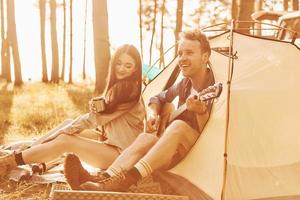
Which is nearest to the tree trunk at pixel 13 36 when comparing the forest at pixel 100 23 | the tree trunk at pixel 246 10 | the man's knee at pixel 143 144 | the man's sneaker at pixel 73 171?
the forest at pixel 100 23

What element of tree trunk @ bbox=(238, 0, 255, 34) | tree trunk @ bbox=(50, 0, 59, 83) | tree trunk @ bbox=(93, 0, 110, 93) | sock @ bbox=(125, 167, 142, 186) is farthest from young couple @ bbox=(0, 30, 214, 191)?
tree trunk @ bbox=(50, 0, 59, 83)

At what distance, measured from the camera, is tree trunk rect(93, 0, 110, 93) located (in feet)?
35.3

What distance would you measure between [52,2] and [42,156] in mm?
15896

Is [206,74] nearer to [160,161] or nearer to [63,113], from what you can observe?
[160,161]

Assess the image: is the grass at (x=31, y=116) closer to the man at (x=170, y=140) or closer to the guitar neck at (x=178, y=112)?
the man at (x=170, y=140)

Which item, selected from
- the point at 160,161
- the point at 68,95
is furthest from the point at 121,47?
the point at 68,95

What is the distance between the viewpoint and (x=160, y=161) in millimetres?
4043

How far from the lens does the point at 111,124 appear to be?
4.82 meters

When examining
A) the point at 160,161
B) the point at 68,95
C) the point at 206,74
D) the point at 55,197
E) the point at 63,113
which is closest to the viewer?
the point at 55,197

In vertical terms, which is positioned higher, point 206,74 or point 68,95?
point 206,74

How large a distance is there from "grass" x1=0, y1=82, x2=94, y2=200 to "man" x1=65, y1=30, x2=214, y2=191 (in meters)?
0.78

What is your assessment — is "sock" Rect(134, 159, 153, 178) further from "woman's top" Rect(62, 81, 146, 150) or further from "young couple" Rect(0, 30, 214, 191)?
"woman's top" Rect(62, 81, 146, 150)

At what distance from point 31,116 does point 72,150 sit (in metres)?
4.35

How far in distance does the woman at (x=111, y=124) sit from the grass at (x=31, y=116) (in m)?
0.28
